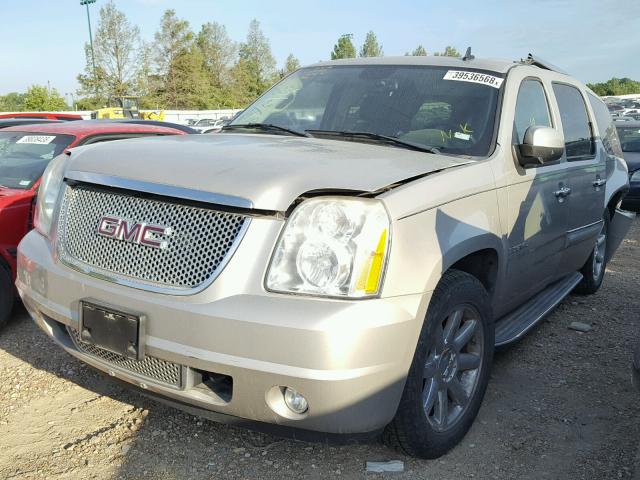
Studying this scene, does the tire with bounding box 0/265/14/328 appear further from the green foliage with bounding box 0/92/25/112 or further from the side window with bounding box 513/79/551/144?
the green foliage with bounding box 0/92/25/112

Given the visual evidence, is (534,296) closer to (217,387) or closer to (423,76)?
(423,76)

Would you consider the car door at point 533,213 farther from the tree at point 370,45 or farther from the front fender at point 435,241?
the tree at point 370,45

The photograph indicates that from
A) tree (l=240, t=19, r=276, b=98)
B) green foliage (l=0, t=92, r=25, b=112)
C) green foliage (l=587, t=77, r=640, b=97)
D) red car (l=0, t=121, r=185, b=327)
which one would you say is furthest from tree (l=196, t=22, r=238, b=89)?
red car (l=0, t=121, r=185, b=327)

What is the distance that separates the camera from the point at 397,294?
2203mm

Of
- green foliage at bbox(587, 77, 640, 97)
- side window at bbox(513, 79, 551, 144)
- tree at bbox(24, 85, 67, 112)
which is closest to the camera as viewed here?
side window at bbox(513, 79, 551, 144)

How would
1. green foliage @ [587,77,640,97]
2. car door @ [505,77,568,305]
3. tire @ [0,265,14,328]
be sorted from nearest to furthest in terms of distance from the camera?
car door @ [505,77,568,305] → tire @ [0,265,14,328] → green foliage @ [587,77,640,97]

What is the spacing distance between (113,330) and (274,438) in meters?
0.97

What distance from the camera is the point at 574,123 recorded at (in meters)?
4.27

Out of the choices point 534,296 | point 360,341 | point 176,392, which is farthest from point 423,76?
point 176,392

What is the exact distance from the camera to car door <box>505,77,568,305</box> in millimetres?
3215

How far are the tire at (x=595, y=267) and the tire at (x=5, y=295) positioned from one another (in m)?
4.45

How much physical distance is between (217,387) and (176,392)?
156 mm

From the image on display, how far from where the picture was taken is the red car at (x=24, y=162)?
4148 mm

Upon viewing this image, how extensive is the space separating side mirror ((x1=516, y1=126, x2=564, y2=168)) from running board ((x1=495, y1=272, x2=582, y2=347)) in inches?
36.1
